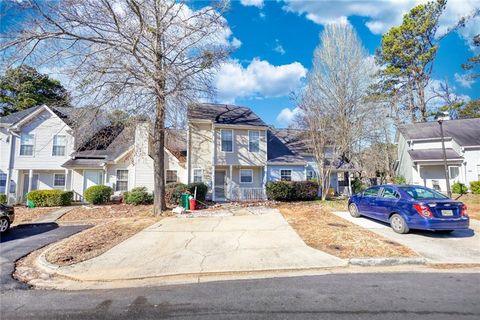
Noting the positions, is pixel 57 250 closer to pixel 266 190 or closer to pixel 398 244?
pixel 398 244

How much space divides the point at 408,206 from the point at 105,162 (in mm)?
18180

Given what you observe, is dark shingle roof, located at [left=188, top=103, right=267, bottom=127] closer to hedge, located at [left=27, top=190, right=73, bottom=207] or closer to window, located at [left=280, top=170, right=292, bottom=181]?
window, located at [left=280, top=170, right=292, bottom=181]

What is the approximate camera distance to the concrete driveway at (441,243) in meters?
5.98

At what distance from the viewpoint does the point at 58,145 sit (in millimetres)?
18234

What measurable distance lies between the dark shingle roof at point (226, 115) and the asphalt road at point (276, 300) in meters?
14.6

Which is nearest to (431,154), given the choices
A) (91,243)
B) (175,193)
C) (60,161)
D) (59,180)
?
(175,193)

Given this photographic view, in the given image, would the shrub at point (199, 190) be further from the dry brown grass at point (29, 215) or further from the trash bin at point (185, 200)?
the dry brown grass at point (29, 215)

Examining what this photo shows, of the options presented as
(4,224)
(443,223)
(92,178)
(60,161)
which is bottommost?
(4,224)

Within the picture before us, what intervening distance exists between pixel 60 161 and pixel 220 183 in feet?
40.2

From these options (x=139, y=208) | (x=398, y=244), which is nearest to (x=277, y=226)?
(x=398, y=244)

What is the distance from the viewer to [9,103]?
27688mm

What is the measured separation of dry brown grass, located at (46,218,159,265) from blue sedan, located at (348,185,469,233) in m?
9.29

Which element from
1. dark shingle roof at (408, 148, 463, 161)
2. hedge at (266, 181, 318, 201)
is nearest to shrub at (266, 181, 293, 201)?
hedge at (266, 181, 318, 201)

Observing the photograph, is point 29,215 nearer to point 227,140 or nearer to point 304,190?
point 227,140
